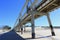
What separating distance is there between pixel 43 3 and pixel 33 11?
3052 millimetres

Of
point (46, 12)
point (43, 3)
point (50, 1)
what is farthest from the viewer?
point (46, 12)

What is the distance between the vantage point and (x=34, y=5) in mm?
27562

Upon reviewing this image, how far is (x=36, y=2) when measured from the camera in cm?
2683

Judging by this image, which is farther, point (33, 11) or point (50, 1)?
point (33, 11)

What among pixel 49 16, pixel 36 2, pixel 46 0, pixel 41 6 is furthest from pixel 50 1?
pixel 49 16

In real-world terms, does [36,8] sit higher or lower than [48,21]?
higher

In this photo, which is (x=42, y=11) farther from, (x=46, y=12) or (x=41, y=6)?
(x=41, y=6)

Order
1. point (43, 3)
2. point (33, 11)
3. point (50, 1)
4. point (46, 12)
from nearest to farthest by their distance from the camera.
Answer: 1. point (50, 1)
2. point (43, 3)
3. point (33, 11)
4. point (46, 12)

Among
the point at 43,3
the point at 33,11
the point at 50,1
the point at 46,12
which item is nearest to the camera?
the point at 50,1

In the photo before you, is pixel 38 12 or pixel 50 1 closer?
pixel 50 1

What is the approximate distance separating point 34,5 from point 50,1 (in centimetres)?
562

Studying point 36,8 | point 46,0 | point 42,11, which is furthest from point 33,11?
point 46,0

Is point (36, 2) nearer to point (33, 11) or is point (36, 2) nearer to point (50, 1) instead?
point (33, 11)

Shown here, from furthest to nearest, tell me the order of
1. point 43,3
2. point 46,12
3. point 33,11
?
1. point 46,12
2. point 33,11
3. point 43,3
